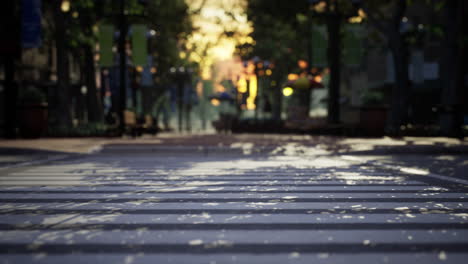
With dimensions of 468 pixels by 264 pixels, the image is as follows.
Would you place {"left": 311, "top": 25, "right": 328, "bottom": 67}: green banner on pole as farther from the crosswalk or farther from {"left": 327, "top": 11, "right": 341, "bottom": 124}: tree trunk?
the crosswalk

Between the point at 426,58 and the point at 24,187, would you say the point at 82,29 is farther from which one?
the point at 426,58

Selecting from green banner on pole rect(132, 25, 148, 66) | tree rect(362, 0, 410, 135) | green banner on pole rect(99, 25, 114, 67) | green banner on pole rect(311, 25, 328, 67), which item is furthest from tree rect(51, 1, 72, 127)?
tree rect(362, 0, 410, 135)

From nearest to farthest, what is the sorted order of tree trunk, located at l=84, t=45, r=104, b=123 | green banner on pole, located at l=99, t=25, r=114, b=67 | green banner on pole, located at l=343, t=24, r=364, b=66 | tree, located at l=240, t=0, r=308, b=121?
green banner on pole, located at l=99, t=25, r=114, b=67
green banner on pole, located at l=343, t=24, r=364, b=66
tree trunk, located at l=84, t=45, r=104, b=123
tree, located at l=240, t=0, r=308, b=121

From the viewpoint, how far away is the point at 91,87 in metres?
32.5

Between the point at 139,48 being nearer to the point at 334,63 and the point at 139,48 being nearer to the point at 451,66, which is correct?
the point at 334,63

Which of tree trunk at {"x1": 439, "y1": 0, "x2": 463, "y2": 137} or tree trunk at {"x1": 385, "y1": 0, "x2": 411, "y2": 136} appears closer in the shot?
tree trunk at {"x1": 439, "y1": 0, "x2": 463, "y2": 137}

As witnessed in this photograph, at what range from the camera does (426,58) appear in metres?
45.6

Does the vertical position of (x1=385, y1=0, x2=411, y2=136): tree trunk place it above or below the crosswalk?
above

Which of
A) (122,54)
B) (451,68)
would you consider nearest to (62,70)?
(122,54)

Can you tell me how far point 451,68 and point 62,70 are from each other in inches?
699

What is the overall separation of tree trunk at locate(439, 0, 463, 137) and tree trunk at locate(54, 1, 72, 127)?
57.0 ft

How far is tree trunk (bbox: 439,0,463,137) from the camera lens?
21875 mm

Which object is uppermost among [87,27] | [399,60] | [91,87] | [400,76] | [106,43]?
[87,27]

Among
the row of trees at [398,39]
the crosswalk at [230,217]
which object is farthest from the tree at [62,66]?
the crosswalk at [230,217]
